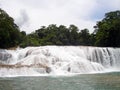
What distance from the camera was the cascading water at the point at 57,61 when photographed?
31.8 metres

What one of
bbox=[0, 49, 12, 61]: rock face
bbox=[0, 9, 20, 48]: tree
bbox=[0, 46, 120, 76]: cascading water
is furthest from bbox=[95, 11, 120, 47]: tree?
bbox=[0, 49, 12, 61]: rock face

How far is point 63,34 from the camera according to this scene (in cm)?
7169

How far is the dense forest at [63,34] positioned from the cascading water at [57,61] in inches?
413

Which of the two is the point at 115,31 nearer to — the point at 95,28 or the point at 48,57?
the point at 95,28

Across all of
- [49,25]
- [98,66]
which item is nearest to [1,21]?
[98,66]

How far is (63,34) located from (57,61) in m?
35.8

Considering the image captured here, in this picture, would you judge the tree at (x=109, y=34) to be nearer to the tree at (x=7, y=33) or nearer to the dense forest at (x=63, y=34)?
the dense forest at (x=63, y=34)

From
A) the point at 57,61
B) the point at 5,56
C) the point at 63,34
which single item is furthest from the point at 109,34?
the point at 5,56

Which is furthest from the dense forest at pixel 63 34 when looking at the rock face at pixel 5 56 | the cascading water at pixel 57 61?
the cascading water at pixel 57 61

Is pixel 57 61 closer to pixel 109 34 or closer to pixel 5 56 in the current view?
pixel 5 56

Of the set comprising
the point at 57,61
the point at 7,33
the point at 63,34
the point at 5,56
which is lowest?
the point at 57,61

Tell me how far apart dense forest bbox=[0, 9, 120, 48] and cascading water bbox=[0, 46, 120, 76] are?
10493 mm

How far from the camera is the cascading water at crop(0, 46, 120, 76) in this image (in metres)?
31.8

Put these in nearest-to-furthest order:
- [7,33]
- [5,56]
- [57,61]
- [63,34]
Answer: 1. [57,61]
2. [5,56]
3. [7,33]
4. [63,34]
